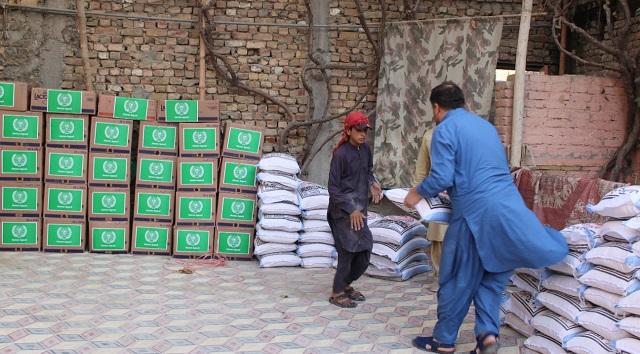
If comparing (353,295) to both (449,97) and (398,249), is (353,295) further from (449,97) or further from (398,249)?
(449,97)

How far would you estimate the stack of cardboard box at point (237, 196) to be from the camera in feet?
21.6

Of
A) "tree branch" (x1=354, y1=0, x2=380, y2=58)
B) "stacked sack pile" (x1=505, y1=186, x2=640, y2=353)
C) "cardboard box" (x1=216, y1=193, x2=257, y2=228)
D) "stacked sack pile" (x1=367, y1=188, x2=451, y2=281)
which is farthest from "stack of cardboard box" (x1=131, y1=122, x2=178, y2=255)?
"stacked sack pile" (x1=505, y1=186, x2=640, y2=353)

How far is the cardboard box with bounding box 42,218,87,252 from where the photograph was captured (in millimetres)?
6516

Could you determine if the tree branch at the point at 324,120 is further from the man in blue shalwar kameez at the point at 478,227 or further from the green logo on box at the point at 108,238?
the man in blue shalwar kameez at the point at 478,227

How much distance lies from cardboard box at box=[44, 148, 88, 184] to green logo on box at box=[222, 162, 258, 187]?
1442 mm

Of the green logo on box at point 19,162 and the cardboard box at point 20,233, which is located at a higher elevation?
the green logo on box at point 19,162

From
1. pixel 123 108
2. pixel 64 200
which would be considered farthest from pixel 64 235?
pixel 123 108

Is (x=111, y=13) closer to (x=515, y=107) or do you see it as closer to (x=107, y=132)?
(x=107, y=132)

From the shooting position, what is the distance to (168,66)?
735 cm

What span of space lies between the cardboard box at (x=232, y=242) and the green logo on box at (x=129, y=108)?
4.62 feet

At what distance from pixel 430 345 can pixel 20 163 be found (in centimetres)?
452

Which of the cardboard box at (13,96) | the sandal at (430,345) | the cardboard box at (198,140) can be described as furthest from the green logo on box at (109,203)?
the sandal at (430,345)

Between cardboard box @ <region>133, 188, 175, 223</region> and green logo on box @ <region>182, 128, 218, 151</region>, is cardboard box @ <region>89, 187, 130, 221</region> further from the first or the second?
green logo on box @ <region>182, 128, 218, 151</region>

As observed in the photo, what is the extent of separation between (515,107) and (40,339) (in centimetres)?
457
